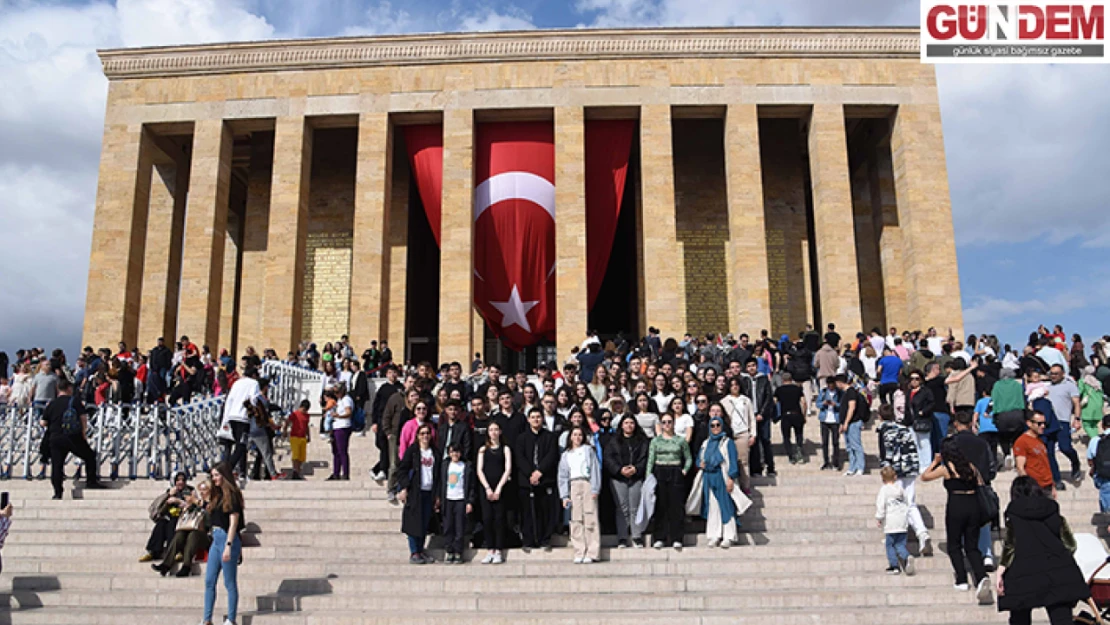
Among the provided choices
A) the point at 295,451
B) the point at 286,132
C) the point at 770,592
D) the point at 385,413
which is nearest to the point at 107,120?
the point at 286,132

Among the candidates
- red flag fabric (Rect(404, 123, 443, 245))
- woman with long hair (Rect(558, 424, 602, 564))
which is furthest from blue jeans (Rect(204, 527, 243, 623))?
red flag fabric (Rect(404, 123, 443, 245))

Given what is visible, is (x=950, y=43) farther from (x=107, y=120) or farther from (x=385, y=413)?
(x=107, y=120)

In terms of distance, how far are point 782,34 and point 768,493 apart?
16.7m

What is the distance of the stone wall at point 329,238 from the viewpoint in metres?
24.9

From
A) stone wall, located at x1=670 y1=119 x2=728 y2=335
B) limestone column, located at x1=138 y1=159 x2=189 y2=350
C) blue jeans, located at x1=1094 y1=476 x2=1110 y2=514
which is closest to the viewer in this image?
blue jeans, located at x1=1094 y1=476 x2=1110 y2=514

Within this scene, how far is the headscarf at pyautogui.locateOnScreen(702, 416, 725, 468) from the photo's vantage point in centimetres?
905

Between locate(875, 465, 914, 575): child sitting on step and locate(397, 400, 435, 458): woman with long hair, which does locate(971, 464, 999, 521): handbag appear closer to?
locate(875, 465, 914, 575): child sitting on step

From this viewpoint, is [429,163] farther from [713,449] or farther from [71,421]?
[713,449]

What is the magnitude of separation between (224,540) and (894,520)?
240 inches

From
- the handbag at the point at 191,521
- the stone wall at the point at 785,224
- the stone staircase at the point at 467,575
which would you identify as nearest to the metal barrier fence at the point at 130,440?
the stone staircase at the point at 467,575

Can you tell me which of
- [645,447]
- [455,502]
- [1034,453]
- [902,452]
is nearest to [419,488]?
[455,502]

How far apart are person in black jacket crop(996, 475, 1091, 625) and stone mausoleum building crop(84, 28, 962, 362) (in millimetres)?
16095

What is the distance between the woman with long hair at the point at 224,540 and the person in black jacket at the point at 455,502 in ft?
6.75

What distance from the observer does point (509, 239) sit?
22484 millimetres
